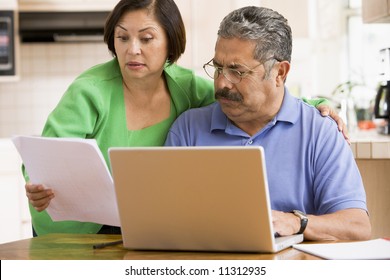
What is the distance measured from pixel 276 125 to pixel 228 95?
7.3 inches

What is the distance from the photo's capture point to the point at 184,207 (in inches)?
59.3

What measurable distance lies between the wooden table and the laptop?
24 mm

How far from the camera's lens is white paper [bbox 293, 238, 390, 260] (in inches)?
56.7

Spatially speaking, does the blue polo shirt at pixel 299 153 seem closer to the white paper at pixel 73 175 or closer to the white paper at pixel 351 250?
the white paper at pixel 351 250

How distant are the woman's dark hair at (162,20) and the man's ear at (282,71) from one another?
0.34m

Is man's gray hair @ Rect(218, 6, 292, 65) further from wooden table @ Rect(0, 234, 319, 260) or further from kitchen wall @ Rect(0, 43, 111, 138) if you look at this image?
kitchen wall @ Rect(0, 43, 111, 138)

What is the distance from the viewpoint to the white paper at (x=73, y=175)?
1.63m

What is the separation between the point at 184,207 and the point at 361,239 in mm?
537

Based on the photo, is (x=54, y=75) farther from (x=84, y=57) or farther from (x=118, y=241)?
(x=118, y=241)

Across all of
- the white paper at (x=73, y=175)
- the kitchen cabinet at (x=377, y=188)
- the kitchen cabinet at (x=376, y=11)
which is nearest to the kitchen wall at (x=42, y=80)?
the kitchen cabinet at (x=376, y=11)

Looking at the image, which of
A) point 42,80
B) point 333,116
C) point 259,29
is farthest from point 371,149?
point 42,80

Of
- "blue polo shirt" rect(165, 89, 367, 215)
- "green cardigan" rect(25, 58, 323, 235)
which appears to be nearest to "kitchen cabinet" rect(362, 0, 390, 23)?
"green cardigan" rect(25, 58, 323, 235)

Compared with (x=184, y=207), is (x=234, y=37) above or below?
above
